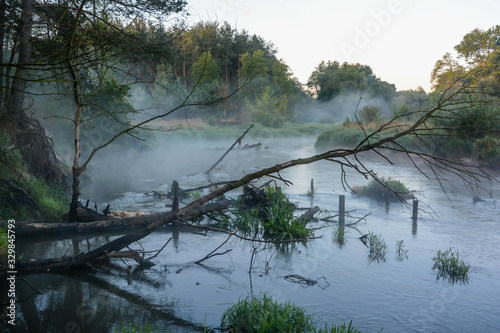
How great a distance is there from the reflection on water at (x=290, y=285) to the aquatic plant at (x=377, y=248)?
6.3 inches

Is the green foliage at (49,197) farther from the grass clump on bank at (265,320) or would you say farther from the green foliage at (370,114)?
the green foliage at (370,114)

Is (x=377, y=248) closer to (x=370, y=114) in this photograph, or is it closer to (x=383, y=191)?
(x=383, y=191)

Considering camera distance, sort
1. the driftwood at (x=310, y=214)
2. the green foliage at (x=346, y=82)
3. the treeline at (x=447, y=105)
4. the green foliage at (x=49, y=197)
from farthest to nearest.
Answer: the green foliage at (x=346, y=82)
the driftwood at (x=310, y=214)
the green foliage at (x=49, y=197)
the treeline at (x=447, y=105)

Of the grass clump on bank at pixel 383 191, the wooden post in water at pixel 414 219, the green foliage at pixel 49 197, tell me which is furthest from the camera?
the grass clump on bank at pixel 383 191

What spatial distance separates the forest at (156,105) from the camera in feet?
19.9

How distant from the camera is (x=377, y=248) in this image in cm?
997

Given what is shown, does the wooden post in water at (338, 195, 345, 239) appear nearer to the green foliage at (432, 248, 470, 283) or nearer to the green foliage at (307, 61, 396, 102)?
the green foliage at (432, 248, 470, 283)

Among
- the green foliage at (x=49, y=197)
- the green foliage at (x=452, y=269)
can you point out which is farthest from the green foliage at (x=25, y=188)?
the green foliage at (x=452, y=269)

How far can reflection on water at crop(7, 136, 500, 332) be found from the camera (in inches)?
250

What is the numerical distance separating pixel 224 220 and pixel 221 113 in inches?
1590

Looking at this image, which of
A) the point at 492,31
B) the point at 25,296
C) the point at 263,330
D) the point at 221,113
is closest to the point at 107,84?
the point at 25,296

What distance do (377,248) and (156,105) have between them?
6.83 metres

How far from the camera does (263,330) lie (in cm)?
530

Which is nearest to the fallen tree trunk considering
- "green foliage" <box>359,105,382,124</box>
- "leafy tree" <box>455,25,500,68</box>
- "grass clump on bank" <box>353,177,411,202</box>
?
"grass clump on bank" <box>353,177,411,202</box>
